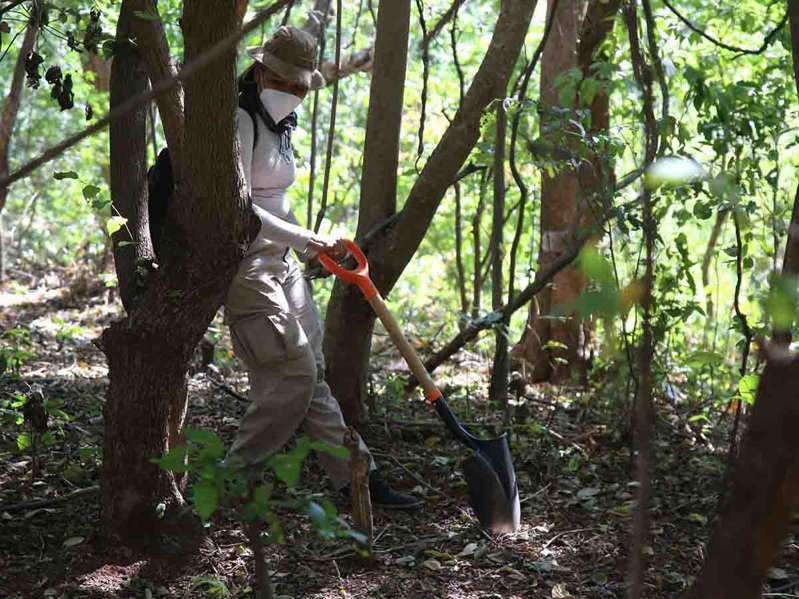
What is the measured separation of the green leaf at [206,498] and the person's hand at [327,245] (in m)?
1.55

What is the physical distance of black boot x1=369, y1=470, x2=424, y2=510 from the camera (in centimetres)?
382

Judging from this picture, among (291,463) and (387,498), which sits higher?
(291,463)

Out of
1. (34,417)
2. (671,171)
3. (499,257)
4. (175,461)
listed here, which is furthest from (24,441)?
(671,171)

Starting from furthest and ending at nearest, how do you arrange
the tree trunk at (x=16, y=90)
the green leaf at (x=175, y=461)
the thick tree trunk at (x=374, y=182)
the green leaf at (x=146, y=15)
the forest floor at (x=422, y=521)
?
the thick tree trunk at (x=374, y=182), the tree trunk at (x=16, y=90), the forest floor at (x=422, y=521), the green leaf at (x=146, y=15), the green leaf at (x=175, y=461)

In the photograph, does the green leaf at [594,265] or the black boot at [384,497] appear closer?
the green leaf at [594,265]

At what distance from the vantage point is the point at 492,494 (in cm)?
359

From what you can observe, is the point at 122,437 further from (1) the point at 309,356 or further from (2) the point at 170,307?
(1) the point at 309,356

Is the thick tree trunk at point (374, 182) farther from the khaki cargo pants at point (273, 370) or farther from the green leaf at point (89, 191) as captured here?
the green leaf at point (89, 191)

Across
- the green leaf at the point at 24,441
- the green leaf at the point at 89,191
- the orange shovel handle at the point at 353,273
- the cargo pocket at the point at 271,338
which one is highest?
the green leaf at the point at 89,191

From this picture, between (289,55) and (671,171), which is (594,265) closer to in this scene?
(671,171)

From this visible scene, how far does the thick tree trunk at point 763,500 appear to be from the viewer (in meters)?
1.08

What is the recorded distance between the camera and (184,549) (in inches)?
127

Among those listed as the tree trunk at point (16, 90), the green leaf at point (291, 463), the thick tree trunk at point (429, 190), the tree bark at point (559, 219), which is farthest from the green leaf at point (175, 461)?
the tree bark at point (559, 219)

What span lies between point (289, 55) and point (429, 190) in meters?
0.96
